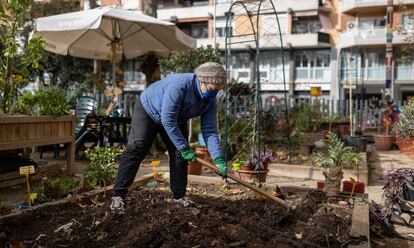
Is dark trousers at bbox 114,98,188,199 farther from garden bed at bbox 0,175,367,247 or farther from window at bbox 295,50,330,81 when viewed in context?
window at bbox 295,50,330,81

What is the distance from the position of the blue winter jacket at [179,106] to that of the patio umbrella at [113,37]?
456 centimetres

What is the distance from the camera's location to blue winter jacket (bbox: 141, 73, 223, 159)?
3.79m

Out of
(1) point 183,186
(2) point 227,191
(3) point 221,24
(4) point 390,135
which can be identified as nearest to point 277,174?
(2) point 227,191

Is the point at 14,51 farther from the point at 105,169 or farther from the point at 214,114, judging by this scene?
the point at 214,114

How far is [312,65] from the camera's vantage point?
123ft

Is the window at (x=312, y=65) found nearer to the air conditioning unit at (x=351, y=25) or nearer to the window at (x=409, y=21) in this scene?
the air conditioning unit at (x=351, y=25)

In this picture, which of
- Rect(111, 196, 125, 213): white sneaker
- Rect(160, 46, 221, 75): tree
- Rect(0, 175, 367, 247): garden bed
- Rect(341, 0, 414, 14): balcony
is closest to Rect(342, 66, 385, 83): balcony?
Rect(341, 0, 414, 14): balcony

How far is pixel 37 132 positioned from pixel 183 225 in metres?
3.16

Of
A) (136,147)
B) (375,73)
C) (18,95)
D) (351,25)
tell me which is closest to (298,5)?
(351,25)

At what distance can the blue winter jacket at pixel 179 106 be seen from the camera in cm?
379

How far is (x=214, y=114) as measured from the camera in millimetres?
4301

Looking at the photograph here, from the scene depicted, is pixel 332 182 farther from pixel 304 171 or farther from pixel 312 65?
pixel 312 65

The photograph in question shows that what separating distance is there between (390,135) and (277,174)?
6.69 metres

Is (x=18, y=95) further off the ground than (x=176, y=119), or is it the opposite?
(x=18, y=95)
